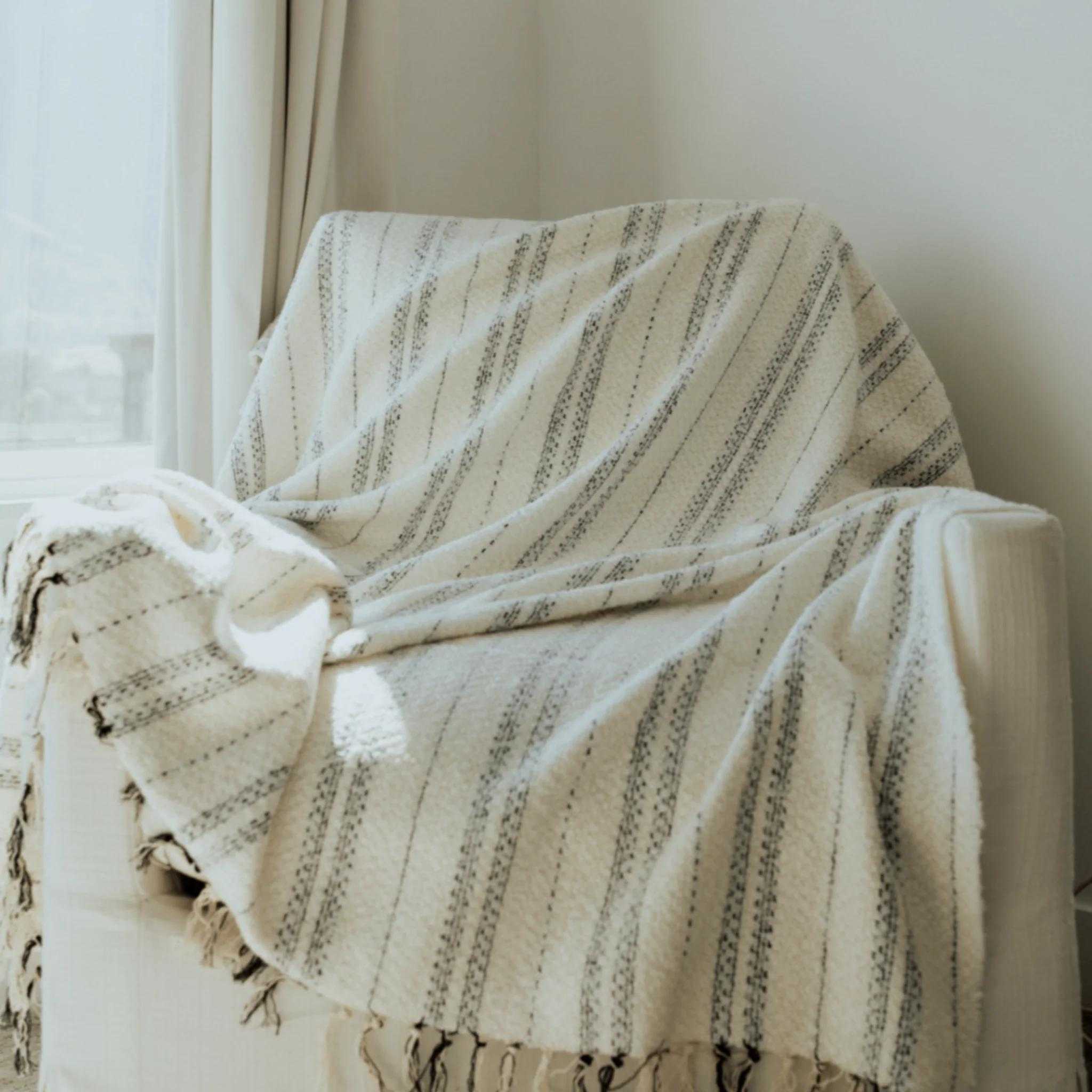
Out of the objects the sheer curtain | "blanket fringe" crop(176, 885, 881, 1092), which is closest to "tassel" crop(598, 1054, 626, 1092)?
"blanket fringe" crop(176, 885, 881, 1092)

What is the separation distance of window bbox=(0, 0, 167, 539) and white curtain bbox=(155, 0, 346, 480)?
3.5 inches

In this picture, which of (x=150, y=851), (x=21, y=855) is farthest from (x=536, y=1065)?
(x=21, y=855)

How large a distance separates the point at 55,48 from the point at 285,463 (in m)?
0.73

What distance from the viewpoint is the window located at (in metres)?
1.83

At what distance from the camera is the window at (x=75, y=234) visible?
5.99 ft

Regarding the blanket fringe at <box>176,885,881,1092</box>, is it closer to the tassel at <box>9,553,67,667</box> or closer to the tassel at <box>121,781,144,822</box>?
the tassel at <box>121,781,144,822</box>

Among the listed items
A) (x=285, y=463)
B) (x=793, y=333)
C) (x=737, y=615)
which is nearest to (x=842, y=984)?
(x=737, y=615)

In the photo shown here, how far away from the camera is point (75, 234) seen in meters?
1.89

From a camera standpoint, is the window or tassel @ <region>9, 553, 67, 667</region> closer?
tassel @ <region>9, 553, 67, 667</region>

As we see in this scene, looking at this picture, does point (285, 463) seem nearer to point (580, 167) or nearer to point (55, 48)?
point (55, 48)

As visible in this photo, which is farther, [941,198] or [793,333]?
[941,198]

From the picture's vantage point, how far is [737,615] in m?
1.06

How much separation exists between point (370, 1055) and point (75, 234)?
1387mm

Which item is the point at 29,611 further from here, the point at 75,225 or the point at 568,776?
the point at 75,225
